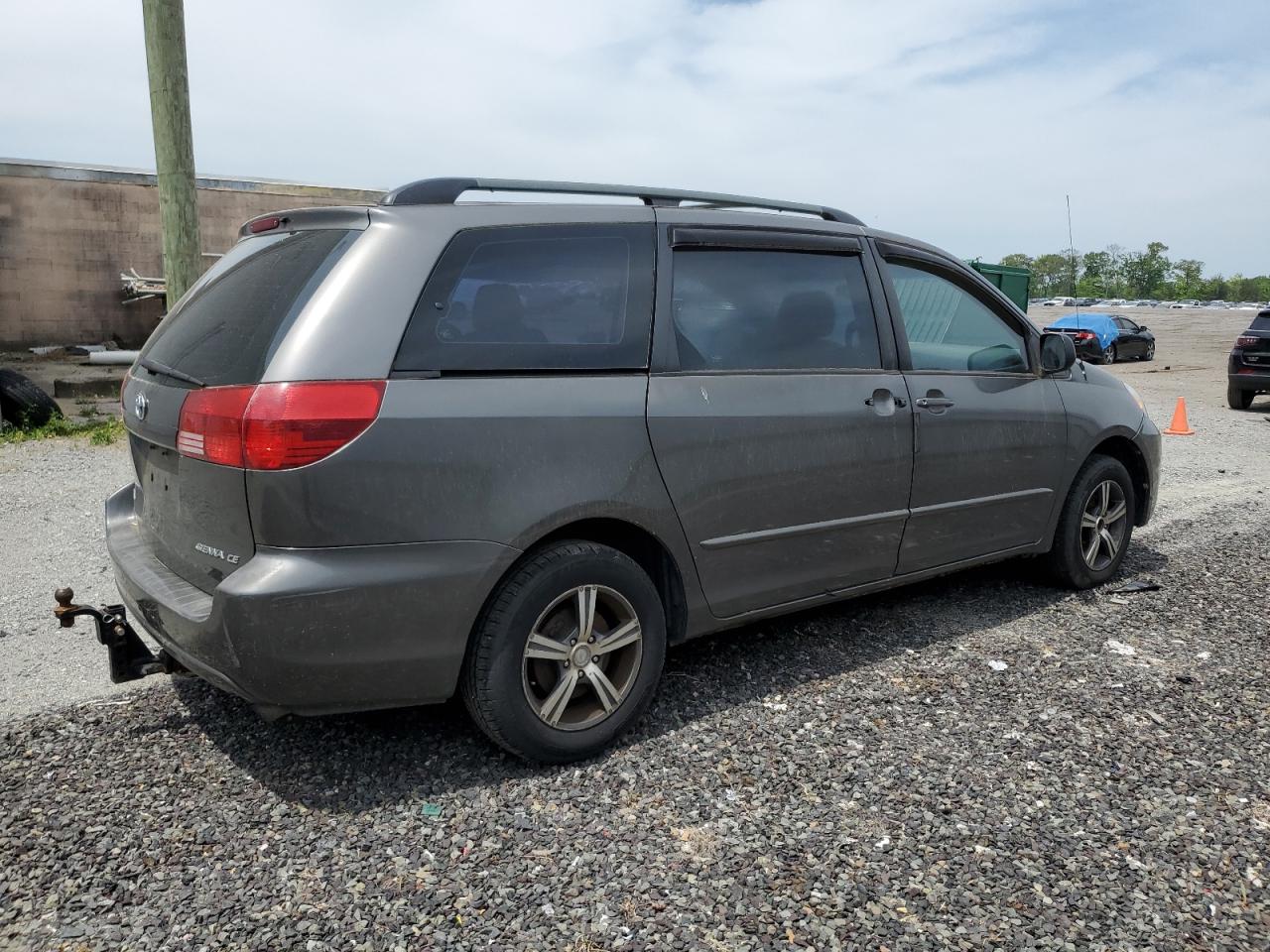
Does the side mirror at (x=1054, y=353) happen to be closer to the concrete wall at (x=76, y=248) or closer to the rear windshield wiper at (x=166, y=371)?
the rear windshield wiper at (x=166, y=371)

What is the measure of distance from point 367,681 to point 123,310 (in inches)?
599

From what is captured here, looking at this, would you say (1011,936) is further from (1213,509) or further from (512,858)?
(1213,509)

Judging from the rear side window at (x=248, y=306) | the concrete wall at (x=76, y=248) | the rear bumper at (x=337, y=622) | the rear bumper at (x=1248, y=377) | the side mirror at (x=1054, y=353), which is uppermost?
the concrete wall at (x=76, y=248)

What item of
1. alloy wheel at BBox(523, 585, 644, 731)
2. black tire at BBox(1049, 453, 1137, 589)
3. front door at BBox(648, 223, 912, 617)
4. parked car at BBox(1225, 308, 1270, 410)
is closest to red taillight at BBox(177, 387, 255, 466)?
alloy wheel at BBox(523, 585, 644, 731)

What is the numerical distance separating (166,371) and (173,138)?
16.2ft

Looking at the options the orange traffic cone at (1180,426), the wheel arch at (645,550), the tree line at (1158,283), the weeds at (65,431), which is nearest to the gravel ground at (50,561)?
the weeds at (65,431)

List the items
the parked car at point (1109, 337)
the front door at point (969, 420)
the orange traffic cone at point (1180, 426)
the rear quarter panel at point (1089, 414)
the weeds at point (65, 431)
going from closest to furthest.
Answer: the front door at point (969, 420)
the rear quarter panel at point (1089, 414)
the weeds at point (65, 431)
the orange traffic cone at point (1180, 426)
the parked car at point (1109, 337)

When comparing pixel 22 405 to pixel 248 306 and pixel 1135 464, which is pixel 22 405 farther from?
pixel 1135 464

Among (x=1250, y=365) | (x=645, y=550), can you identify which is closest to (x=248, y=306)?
(x=645, y=550)

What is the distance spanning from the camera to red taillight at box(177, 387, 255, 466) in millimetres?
2857

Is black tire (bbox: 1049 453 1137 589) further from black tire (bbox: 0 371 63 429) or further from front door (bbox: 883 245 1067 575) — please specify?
black tire (bbox: 0 371 63 429)

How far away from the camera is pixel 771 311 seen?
3.96 m

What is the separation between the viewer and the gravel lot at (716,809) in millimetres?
2574

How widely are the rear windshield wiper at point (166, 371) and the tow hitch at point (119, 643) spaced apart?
759 millimetres
